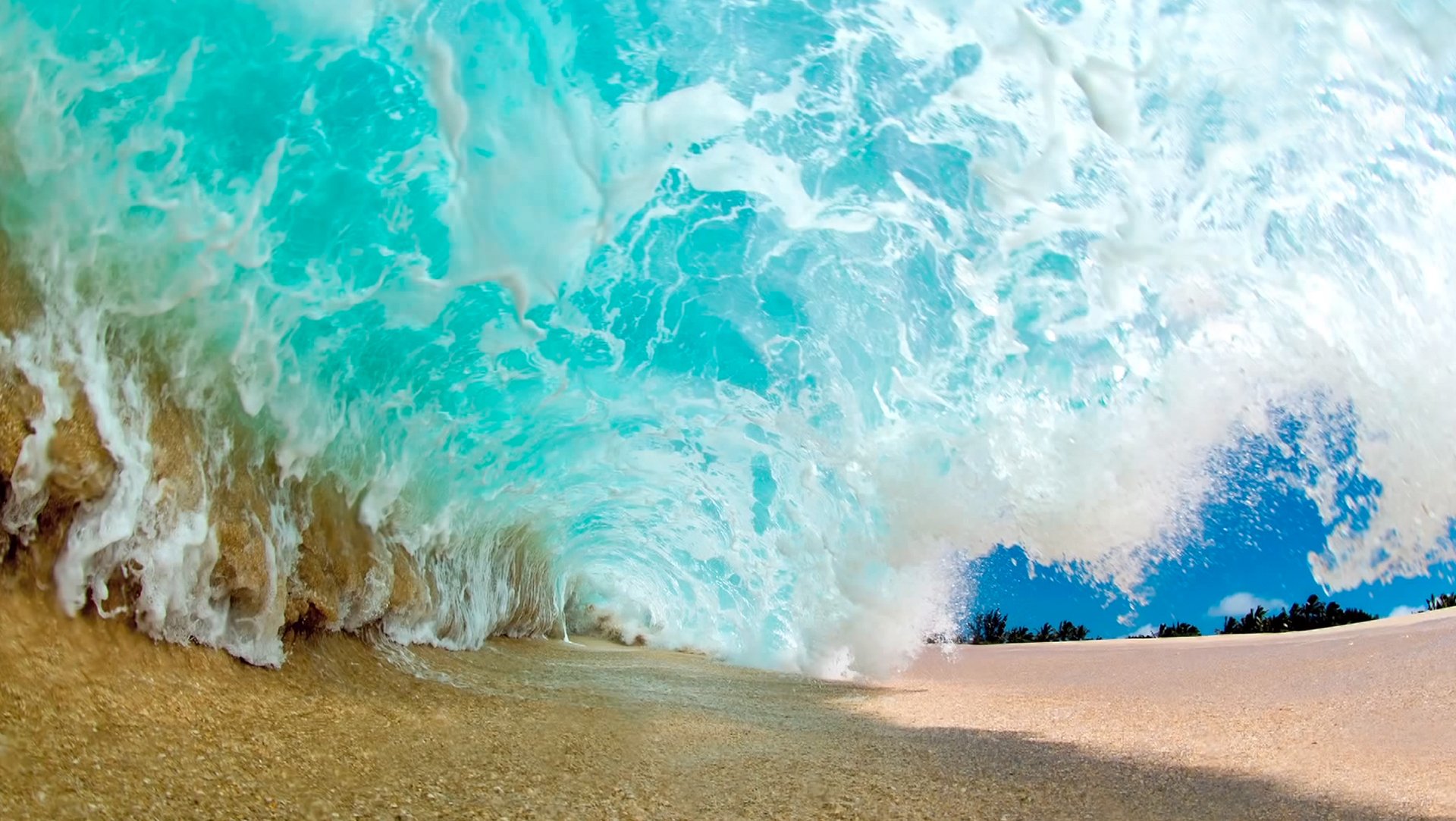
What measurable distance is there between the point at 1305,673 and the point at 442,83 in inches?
385

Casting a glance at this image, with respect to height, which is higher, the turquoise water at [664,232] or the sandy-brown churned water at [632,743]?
the turquoise water at [664,232]

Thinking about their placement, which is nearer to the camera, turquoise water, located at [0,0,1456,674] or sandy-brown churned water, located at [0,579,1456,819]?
sandy-brown churned water, located at [0,579,1456,819]

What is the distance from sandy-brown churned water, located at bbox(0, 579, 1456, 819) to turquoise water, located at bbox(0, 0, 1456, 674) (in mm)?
→ 671

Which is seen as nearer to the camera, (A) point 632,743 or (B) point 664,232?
(A) point 632,743

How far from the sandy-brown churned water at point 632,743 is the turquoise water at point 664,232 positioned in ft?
2.20

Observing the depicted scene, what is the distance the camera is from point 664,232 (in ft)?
27.0

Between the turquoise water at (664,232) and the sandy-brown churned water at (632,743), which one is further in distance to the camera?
the turquoise water at (664,232)

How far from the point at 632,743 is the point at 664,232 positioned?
177 inches

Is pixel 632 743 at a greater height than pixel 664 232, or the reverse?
pixel 664 232

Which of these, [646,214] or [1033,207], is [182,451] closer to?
[646,214]

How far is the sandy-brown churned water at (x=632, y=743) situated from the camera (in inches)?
137

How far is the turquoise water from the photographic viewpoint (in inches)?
200

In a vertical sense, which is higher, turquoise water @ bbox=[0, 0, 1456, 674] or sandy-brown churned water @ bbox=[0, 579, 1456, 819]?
turquoise water @ bbox=[0, 0, 1456, 674]

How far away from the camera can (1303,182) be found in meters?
6.94
